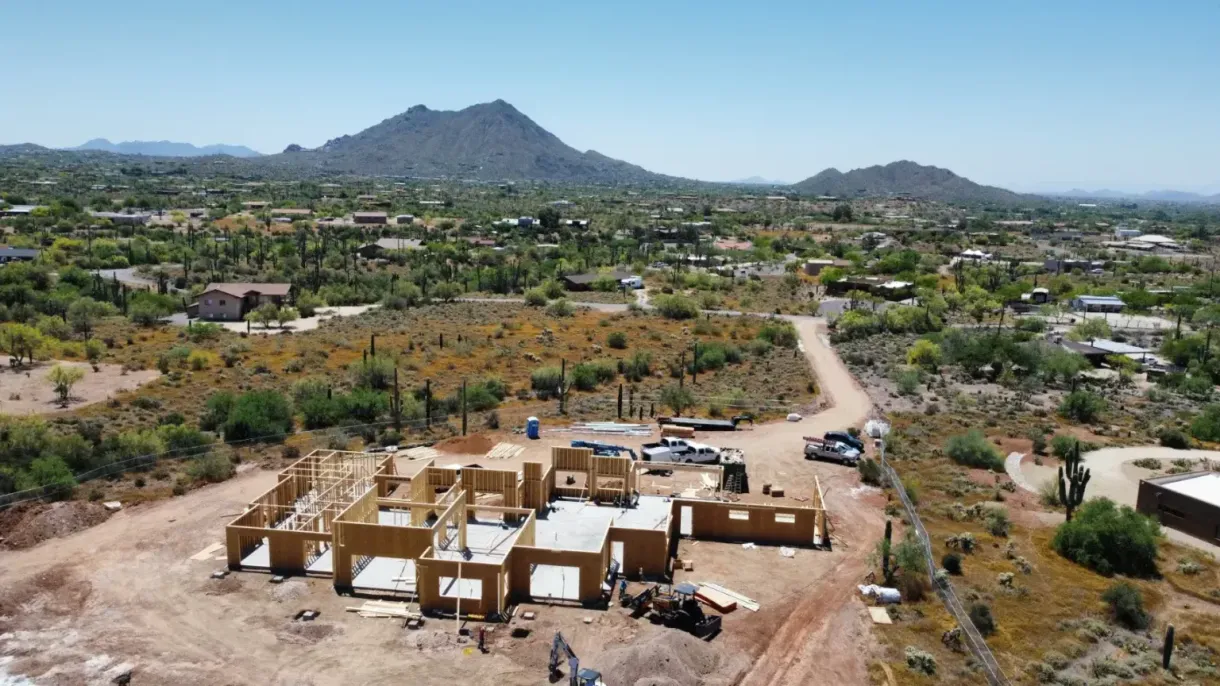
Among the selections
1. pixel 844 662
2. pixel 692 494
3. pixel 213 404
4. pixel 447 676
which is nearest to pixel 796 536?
pixel 692 494

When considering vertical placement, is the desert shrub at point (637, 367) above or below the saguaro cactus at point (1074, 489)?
below

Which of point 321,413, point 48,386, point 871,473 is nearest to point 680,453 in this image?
point 871,473

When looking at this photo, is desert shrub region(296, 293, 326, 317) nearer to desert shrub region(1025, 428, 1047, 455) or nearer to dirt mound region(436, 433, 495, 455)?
dirt mound region(436, 433, 495, 455)

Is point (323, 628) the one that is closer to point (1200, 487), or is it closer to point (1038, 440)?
point (1200, 487)

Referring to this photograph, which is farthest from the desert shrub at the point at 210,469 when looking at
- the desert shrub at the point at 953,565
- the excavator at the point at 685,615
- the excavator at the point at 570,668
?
the desert shrub at the point at 953,565

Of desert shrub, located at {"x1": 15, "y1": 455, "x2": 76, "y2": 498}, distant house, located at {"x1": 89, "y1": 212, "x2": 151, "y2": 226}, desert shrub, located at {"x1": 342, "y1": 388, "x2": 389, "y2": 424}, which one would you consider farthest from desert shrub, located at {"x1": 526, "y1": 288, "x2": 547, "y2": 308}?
distant house, located at {"x1": 89, "y1": 212, "x2": 151, "y2": 226}

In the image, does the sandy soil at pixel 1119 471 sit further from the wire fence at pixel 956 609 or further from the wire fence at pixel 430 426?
the wire fence at pixel 430 426
